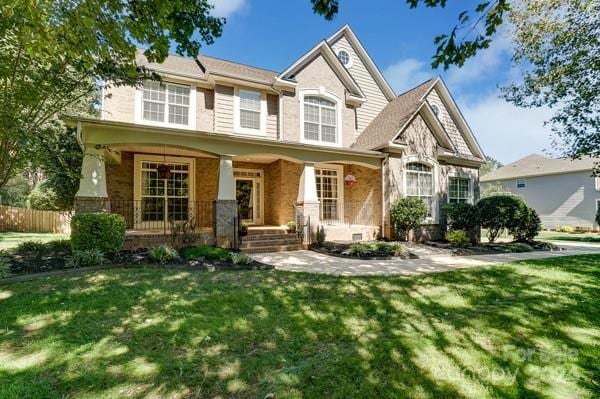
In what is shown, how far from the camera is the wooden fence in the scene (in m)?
16.9

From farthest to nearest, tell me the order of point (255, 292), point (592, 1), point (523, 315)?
point (592, 1) < point (255, 292) < point (523, 315)

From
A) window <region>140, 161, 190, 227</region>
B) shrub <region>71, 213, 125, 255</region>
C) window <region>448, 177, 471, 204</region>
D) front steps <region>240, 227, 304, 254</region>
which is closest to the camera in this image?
shrub <region>71, 213, 125, 255</region>

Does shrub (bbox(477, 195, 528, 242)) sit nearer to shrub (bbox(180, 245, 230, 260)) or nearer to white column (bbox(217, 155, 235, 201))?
white column (bbox(217, 155, 235, 201))

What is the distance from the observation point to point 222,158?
32.3ft

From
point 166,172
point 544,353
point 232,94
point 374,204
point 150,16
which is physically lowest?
point 544,353

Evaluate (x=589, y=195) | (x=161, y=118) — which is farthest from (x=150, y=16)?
(x=589, y=195)

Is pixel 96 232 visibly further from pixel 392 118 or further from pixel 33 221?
pixel 33 221

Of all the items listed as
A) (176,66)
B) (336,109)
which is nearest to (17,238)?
(176,66)

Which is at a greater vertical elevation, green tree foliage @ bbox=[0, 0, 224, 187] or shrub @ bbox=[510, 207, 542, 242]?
green tree foliage @ bbox=[0, 0, 224, 187]

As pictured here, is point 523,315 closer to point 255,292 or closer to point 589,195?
point 255,292

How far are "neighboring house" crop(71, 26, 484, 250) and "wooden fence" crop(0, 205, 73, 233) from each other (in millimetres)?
9214

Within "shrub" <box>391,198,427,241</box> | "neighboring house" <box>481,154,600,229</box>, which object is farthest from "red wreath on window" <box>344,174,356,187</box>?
"neighboring house" <box>481,154,600,229</box>

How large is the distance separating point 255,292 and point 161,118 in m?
9.45

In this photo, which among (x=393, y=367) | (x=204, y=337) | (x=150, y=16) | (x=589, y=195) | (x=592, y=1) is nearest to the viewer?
(x=393, y=367)
